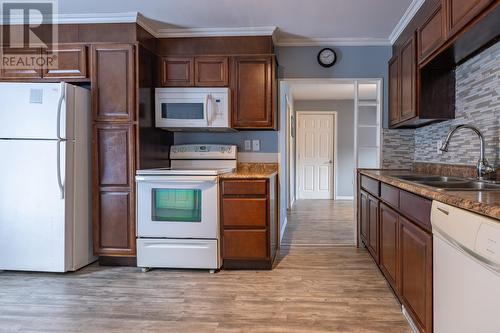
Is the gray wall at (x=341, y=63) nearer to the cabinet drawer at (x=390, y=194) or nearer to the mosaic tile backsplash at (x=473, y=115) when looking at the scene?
the mosaic tile backsplash at (x=473, y=115)

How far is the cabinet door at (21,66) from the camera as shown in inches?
114

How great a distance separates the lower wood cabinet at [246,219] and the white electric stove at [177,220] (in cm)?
9

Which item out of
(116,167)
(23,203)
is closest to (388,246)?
(116,167)

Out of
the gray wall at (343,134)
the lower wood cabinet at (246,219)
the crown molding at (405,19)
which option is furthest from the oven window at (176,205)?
the gray wall at (343,134)

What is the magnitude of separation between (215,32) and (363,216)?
2330 mm

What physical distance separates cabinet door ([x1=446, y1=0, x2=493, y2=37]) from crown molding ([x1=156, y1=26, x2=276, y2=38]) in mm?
1592

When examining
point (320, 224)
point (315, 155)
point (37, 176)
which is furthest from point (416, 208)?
point (315, 155)

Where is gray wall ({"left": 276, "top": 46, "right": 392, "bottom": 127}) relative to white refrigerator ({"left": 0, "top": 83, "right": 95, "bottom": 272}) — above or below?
above

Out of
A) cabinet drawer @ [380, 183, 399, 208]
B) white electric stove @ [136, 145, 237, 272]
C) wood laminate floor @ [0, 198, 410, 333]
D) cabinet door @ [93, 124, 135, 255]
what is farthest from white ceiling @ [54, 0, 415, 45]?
wood laminate floor @ [0, 198, 410, 333]

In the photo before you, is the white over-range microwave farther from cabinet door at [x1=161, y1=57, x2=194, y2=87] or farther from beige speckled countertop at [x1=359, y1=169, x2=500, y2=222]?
beige speckled countertop at [x1=359, y1=169, x2=500, y2=222]

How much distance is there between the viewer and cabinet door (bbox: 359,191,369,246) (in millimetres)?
2986

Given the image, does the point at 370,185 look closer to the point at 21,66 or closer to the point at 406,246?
the point at 406,246

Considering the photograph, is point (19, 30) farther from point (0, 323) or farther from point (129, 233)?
→ point (0, 323)

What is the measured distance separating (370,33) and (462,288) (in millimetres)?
2759
